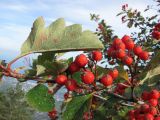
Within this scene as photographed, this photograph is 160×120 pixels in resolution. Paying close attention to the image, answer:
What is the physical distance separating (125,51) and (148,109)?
415 millimetres

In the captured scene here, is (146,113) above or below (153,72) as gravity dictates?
below

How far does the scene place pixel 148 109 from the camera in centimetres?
254

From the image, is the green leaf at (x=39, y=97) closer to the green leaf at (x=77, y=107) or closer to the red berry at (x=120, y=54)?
the green leaf at (x=77, y=107)

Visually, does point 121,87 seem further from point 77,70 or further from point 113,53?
point 77,70

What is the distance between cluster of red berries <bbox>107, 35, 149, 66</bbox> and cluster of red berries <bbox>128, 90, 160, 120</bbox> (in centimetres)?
28

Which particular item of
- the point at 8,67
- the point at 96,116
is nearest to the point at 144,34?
the point at 96,116

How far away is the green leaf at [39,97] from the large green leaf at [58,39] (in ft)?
0.84

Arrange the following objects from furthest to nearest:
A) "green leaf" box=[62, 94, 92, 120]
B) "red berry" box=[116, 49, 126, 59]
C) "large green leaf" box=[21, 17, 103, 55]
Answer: "green leaf" box=[62, 94, 92, 120] → "red berry" box=[116, 49, 126, 59] → "large green leaf" box=[21, 17, 103, 55]

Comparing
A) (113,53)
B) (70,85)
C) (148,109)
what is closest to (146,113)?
(148,109)

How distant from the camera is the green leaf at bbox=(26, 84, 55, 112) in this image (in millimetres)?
2391

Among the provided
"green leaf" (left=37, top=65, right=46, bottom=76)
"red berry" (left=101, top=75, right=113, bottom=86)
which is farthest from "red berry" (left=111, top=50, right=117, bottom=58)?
"green leaf" (left=37, top=65, right=46, bottom=76)

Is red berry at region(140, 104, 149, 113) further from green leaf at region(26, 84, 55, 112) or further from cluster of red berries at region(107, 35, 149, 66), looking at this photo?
green leaf at region(26, 84, 55, 112)

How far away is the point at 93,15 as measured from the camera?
13195 millimetres

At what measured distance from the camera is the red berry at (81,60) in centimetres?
226
